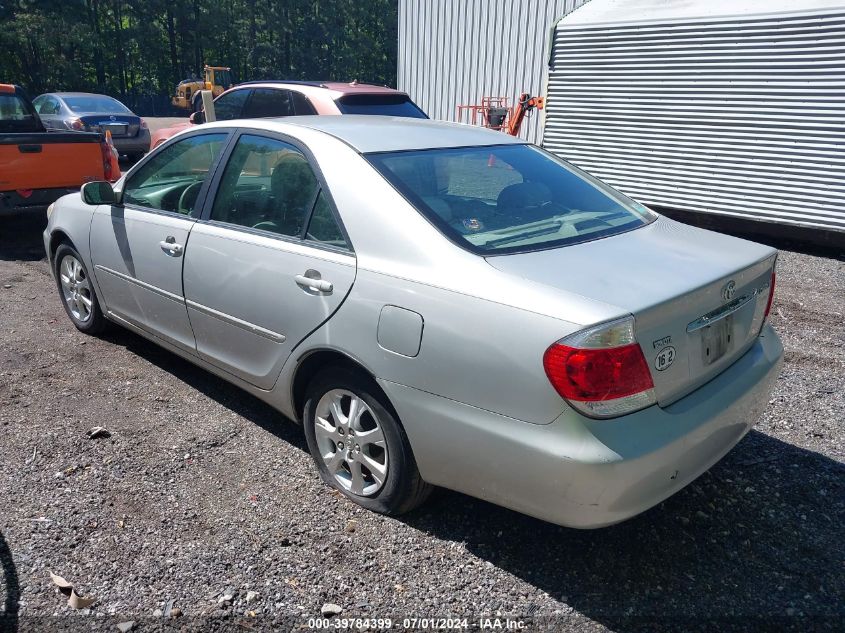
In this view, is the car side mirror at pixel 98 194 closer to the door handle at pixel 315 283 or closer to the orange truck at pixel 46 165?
the door handle at pixel 315 283

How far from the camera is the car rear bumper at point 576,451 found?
7.50 ft

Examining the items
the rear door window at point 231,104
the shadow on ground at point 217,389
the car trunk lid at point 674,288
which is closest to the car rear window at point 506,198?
the car trunk lid at point 674,288

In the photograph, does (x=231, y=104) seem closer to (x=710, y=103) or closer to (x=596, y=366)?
(x=710, y=103)

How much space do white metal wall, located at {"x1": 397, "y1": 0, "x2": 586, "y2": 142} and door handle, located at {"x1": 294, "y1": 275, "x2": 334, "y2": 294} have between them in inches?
408

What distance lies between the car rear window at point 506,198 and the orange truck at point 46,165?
604 cm


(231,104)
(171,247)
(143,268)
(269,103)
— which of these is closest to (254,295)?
(171,247)

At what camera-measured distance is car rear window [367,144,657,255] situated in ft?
9.42

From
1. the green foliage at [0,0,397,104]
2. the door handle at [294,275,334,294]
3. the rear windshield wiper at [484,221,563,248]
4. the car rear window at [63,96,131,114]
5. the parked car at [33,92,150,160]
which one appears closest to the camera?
the rear windshield wiper at [484,221,563,248]

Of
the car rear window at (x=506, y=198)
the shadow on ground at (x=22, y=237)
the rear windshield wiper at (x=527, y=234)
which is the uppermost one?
the car rear window at (x=506, y=198)

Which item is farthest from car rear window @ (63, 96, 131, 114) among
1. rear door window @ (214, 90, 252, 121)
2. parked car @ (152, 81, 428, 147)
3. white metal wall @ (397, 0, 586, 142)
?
parked car @ (152, 81, 428, 147)

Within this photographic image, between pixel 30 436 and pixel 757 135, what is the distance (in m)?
7.92

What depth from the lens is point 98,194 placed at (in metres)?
4.27

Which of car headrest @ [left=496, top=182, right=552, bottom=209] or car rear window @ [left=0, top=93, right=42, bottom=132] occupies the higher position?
car headrest @ [left=496, top=182, right=552, bottom=209]

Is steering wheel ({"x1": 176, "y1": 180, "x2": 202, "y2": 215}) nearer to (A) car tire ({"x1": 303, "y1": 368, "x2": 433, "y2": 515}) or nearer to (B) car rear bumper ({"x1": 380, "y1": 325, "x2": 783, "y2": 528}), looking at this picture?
(A) car tire ({"x1": 303, "y1": 368, "x2": 433, "y2": 515})
